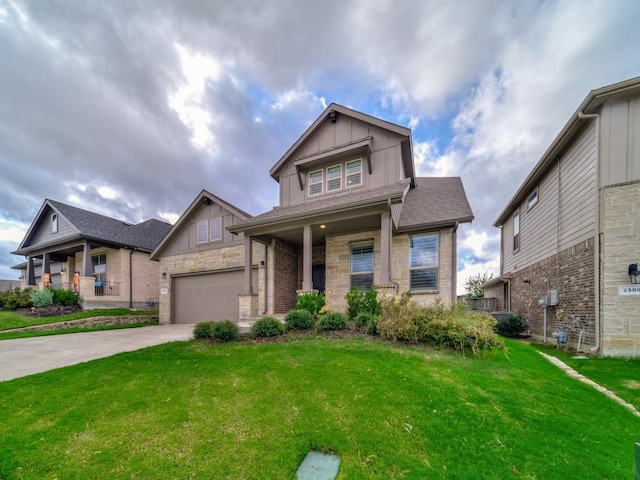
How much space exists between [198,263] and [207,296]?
1.57 m

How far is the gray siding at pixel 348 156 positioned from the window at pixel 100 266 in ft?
41.4

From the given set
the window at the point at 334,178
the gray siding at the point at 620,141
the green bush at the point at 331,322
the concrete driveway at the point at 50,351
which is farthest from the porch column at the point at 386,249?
the concrete driveway at the point at 50,351

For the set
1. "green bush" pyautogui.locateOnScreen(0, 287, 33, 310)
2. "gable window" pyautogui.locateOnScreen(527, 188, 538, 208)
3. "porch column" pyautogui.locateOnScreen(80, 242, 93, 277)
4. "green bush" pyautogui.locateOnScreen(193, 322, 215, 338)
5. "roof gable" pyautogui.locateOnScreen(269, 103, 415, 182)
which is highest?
"roof gable" pyautogui.locateOnScreen(269, 103, 415, 182)

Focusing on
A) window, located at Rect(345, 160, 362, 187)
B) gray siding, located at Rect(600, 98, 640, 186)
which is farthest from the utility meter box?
window, located at Rect(345, 160, 362, 187)

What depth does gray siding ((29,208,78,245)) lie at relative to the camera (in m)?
15.7

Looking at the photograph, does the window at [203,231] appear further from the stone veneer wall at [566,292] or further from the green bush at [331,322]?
the stone veneer wall at [566,292]

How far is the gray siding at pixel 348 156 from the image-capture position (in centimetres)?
981

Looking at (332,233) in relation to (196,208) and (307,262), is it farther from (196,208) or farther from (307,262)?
(196,208)

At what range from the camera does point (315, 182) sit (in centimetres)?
1109

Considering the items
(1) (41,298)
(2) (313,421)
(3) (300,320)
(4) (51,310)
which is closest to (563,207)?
(3) (300,320)

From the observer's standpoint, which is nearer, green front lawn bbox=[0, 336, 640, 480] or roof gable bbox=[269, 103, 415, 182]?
green front lawn bbox=[0, 336, 640, 480]

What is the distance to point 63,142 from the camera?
16.0 meters

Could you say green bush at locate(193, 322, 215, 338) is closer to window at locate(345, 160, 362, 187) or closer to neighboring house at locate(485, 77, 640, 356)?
window at locate(345, 160, 362, 187)

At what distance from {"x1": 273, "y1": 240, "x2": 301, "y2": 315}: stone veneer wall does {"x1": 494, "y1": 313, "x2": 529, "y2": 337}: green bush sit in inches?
321
